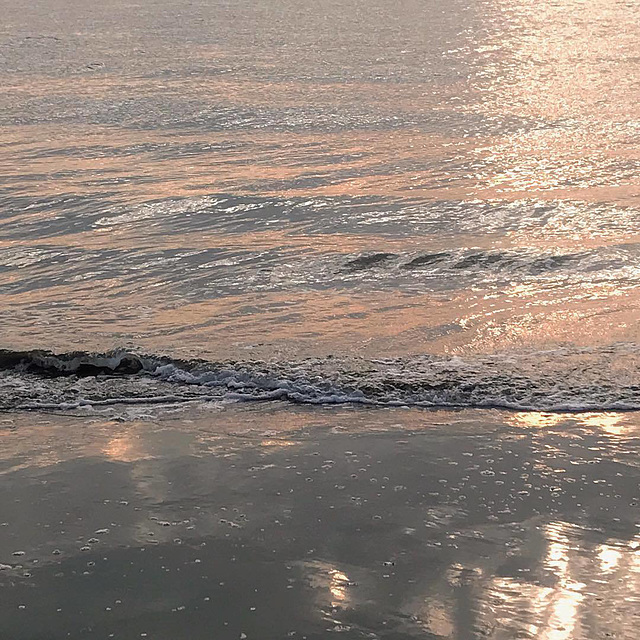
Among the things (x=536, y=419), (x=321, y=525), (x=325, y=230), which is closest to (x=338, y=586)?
(x=321, y=525)

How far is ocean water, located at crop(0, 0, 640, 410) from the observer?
6711 millimetres

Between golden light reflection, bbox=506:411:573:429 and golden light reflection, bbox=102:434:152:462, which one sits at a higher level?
golden light reflection, bbox=102:434:152:462

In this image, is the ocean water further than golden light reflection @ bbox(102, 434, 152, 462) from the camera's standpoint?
Yes

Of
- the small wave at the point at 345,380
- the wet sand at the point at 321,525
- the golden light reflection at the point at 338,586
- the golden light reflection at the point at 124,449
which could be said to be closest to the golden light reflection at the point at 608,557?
the wet sand at the point at 321,525

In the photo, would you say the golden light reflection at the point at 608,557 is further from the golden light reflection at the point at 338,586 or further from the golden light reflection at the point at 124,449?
the golden light reflection at the point at 124,449

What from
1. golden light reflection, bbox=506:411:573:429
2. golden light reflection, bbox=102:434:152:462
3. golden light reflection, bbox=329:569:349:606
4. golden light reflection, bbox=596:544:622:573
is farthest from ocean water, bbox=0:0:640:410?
golden light reflection, bbox=329:569:349:606

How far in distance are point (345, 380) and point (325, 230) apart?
418cm

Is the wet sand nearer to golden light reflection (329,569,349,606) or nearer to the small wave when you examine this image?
golden light reflection (329,569,349,606)

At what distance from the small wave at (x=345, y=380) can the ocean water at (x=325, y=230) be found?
2 centimetres

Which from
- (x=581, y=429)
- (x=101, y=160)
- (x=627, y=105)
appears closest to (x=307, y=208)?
(x=101, y=160)

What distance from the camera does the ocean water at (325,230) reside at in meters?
6.71

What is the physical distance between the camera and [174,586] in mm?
4199

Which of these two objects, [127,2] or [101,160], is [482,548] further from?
[127,2]

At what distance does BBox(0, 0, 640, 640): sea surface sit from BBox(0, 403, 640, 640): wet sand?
0.05 ft
